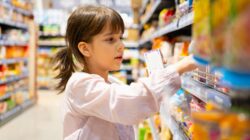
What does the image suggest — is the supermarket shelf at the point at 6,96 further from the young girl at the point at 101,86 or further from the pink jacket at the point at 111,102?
the pink jacket at the point at 111,102

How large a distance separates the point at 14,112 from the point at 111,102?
144 inches

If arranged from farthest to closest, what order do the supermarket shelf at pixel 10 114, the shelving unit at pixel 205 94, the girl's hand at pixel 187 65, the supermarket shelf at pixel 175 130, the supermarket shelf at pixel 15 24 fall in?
the supermarket shelf at pixel 15 24 < the supermarket shelf at pixel 10 114 < the supermarket shelf at pixel 175 130 < the girl's hand at pixel 187 65 < the shelving unit at pixel 205 94

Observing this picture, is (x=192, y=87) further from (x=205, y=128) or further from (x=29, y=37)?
(x=29, y=37)

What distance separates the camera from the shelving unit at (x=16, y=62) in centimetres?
394

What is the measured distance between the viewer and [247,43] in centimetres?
41

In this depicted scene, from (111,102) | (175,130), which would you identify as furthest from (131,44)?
(111,102)

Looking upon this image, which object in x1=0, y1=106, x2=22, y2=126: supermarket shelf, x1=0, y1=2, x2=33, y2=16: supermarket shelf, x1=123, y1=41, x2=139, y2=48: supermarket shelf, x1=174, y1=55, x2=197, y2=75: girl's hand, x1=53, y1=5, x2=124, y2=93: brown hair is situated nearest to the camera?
x1=174, y1=55, x2=197, y2=75: girl's hand

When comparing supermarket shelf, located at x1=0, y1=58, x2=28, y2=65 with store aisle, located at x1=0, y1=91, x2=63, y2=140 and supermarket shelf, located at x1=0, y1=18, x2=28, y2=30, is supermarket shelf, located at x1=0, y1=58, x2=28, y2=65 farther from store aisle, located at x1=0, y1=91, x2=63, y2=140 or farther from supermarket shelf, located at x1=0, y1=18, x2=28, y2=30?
store aisle, located at x1=0, y1=91, x2=63, y2=140

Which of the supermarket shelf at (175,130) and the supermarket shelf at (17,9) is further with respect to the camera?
the supermarket shelf at (17,9)

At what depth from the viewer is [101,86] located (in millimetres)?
981

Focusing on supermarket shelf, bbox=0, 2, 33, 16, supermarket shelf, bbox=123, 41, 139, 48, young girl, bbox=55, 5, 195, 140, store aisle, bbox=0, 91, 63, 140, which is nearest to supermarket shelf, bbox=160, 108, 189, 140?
young girl, bbox=55, 5, 195, 140

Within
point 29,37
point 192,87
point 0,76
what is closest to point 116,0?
point 29,37

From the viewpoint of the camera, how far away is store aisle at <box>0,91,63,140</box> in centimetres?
335

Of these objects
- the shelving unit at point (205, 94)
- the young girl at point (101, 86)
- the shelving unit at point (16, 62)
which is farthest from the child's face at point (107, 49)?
the shelving unit at point (16, 62)
